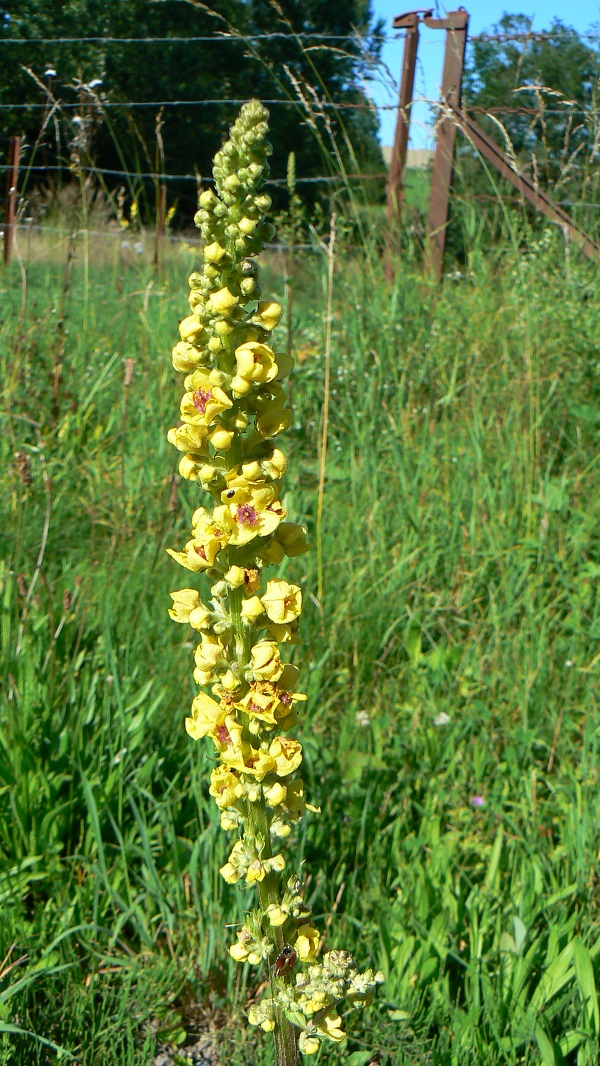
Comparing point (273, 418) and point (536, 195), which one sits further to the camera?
point (536, 195)

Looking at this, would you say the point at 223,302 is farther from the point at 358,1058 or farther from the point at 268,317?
the point at 358,1058

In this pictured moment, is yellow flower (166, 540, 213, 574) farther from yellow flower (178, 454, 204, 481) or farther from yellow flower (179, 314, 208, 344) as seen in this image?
yellow flower (179, 314, 208, 344)

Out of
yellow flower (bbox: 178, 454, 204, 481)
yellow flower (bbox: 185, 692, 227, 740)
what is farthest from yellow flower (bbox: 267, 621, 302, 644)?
yellow flower (bbox: 178, 454, 204, 481)

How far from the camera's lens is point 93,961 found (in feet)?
5.24

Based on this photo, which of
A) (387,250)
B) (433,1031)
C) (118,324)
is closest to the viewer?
(433,1031)

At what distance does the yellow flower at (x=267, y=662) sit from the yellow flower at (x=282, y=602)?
38mm

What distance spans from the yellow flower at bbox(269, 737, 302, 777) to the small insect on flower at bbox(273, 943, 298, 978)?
0.76 ft

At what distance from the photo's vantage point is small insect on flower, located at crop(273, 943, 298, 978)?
3.59 feet

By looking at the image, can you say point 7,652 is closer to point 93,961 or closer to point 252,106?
point 93,961

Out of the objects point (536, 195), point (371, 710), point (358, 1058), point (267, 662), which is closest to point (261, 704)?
point (267, 662)

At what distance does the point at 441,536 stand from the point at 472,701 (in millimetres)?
753

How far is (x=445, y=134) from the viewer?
4.80 m

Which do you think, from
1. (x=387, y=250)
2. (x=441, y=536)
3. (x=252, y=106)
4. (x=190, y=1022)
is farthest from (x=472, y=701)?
(x=387, y=250)

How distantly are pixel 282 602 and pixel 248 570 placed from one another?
58 mm
